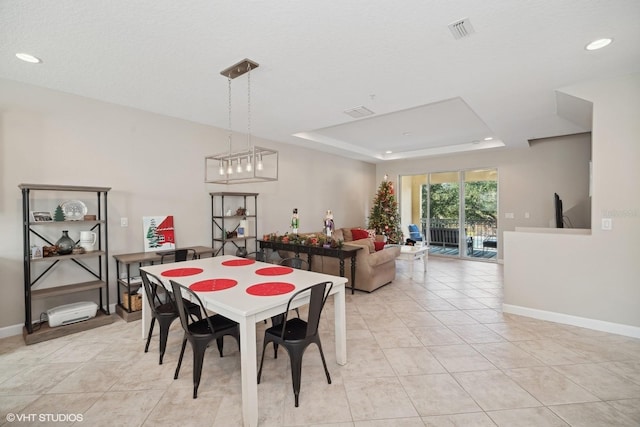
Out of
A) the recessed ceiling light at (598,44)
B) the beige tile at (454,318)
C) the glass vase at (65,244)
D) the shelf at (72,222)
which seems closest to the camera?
the recessed ceiling light at (598,44)

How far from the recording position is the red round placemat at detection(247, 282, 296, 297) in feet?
7.24

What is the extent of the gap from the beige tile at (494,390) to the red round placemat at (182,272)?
259cm

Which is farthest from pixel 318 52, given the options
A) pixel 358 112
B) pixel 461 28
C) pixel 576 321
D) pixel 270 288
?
pixel 576 321

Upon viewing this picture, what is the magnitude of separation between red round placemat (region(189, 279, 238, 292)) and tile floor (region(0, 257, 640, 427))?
777 millimetres

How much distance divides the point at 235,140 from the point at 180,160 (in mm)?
1112

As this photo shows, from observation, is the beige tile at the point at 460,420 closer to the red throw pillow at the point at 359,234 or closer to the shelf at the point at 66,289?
the shelf at the point at 66,289

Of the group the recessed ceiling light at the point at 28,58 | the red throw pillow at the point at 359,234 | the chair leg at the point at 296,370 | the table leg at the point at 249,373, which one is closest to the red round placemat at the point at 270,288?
the table leg at the point at 249,373

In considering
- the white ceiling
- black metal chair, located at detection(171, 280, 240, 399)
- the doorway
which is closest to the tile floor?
black metal chair, located at detection(171, 280, 240, 399)

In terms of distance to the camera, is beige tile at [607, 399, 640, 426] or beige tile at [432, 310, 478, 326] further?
beige tile at [432, 310, 478, 326]

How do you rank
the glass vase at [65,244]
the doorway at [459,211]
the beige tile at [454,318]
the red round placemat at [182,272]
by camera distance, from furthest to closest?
the doorway at [459,211], the beige tile at [454,318], the glass vase at [65,244], the red round placemat at [182,272]

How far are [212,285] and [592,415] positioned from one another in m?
2.92

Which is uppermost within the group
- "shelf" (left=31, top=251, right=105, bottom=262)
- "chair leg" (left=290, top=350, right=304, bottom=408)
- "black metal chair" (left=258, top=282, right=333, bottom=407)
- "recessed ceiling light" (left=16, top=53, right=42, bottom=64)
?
"recessed ceiling light" (left=16, top=53, right=42, bottom=64)

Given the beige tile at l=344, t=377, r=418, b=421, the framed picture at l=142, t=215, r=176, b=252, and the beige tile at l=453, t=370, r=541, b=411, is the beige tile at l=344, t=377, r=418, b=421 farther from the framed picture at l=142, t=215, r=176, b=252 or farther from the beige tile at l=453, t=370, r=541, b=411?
the framed picture at l=142, t=215, r=176, b=252

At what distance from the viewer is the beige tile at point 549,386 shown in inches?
83.5
